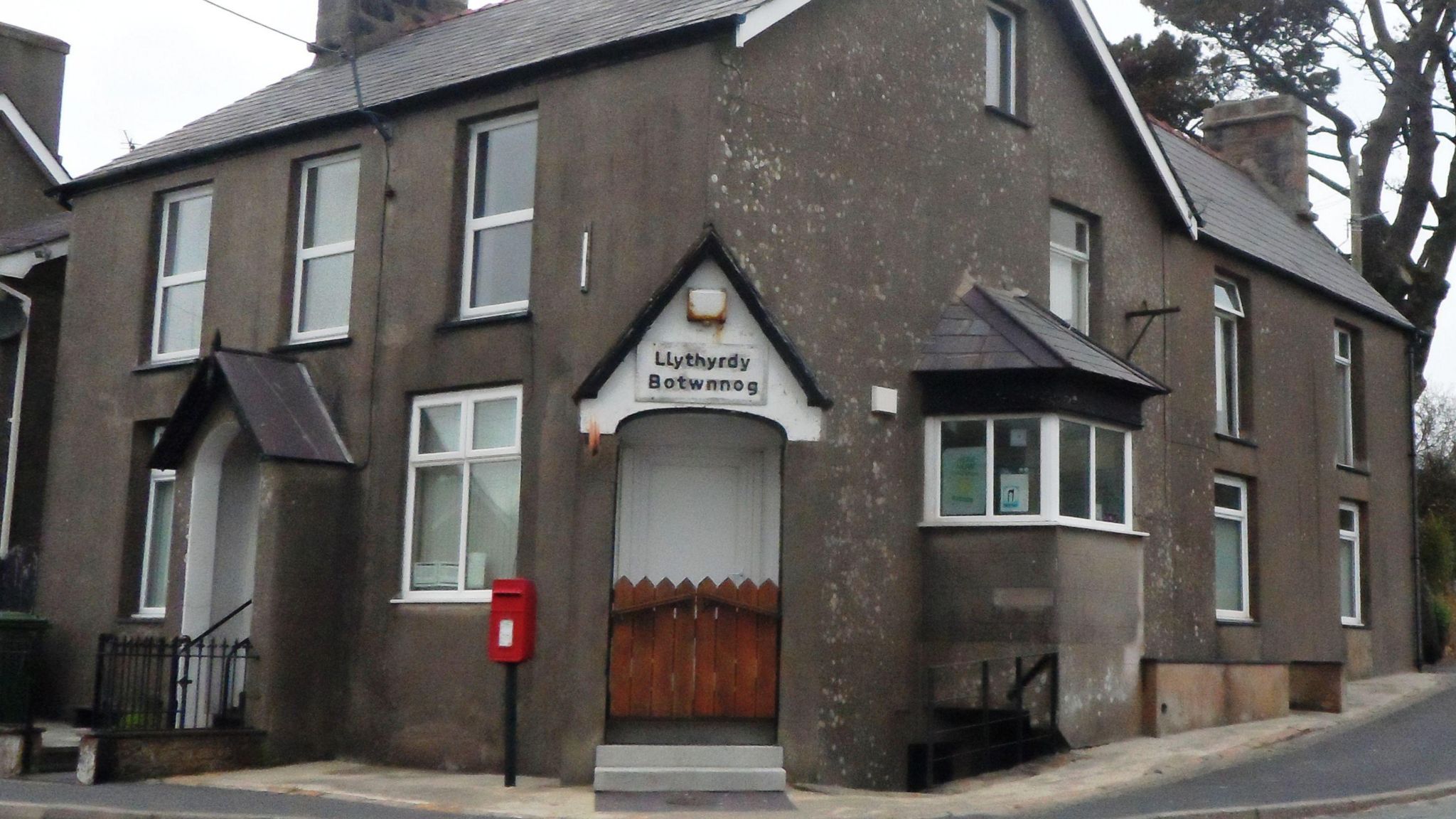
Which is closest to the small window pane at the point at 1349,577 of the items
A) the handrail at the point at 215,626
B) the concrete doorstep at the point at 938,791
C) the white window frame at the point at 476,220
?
the concrete doorstep at the point at 938,791

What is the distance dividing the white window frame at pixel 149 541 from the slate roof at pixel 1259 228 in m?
11.9

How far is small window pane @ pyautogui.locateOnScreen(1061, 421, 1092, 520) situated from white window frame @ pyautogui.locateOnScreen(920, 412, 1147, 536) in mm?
66

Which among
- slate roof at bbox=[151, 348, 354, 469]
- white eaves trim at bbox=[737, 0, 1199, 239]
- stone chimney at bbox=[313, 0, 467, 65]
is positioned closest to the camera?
slate roof at bbox=[151, 348, 354, 469]

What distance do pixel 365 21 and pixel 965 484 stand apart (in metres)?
9.14

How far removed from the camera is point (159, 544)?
18.4 m

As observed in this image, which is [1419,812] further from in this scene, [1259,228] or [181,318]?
[181,318]

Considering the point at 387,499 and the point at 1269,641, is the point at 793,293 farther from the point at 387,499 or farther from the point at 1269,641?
the point at 1269,641

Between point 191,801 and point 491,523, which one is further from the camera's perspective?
point 491,523

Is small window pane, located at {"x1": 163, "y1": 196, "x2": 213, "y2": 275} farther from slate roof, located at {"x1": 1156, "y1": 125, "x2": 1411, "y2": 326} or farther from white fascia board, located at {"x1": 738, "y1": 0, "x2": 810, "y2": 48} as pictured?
slate roof, located at {"x1": 1156, "y1": 125, "x2": 1411, "y2": 326}

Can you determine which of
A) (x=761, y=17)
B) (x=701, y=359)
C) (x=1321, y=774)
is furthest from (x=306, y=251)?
(x=1321, y=774)

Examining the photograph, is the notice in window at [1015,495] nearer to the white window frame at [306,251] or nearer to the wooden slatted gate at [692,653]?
the wooden slatted gate at [692,653]

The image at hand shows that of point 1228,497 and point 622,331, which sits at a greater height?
point 622,331

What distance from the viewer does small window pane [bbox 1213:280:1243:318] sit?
20828mm

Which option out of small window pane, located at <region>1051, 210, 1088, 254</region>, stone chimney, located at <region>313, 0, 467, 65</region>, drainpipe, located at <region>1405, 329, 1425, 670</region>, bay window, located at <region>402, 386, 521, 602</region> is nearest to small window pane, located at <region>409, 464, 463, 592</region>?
bay window, located at <region>402, 386, 521, 602</region>
